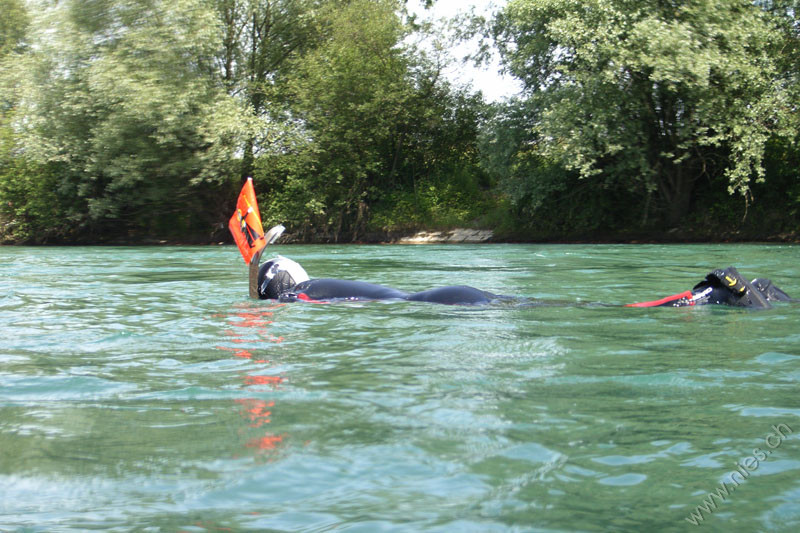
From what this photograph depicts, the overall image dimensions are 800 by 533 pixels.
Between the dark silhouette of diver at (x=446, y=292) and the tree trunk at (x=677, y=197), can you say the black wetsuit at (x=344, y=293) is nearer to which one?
the dark silhouette of diver at (x=446, y=292)

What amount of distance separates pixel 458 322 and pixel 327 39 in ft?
91.9

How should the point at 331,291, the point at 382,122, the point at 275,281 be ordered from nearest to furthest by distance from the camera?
the point at 331,291, the point at 275,281, the point at 382,122

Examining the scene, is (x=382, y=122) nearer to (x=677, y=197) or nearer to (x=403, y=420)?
(x=677, y=197)

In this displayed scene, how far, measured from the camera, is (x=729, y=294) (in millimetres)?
7016

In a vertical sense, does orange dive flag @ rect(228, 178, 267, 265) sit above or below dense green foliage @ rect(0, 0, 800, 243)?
below

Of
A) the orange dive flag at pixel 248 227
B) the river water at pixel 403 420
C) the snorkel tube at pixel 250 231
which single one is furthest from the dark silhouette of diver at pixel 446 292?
the orange dive flag at pixel 248 227

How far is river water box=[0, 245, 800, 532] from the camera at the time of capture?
2549 millimetres

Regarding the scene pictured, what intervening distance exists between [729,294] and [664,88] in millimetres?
15790

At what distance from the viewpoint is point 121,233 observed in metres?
28.9

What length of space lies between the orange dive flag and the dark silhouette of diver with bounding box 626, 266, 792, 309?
148 inches

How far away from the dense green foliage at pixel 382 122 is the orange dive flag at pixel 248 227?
14.9 m

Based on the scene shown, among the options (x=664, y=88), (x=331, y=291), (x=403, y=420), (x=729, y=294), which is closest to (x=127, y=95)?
(x=664, y=88)

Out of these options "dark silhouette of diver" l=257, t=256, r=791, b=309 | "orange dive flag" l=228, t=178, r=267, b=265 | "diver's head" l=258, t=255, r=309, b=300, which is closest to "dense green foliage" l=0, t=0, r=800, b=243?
"dark silhouette of diver" l=257, t=256, r=791, b=309

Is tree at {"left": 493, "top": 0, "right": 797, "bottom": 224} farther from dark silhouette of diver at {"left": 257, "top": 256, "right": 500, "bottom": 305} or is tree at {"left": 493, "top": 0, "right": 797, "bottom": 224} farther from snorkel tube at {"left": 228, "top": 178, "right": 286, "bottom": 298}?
snorkel tube at {"left": 228, "top": 178, "right": 286, "bottom": 298}
